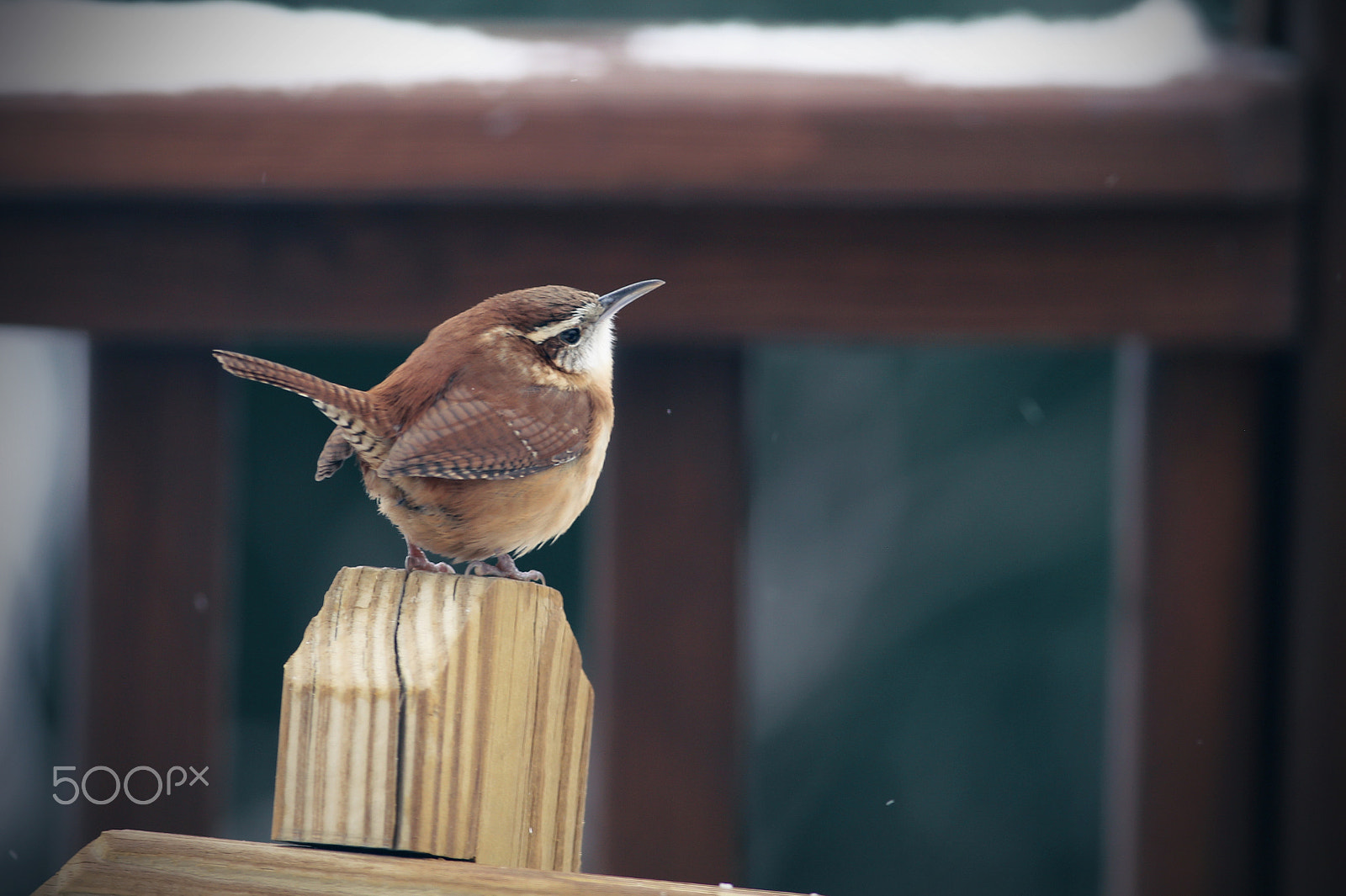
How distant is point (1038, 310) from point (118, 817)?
2170 millimetres

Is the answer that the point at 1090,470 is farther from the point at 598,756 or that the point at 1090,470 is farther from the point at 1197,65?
the point at 598,756

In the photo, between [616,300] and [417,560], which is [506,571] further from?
[616,300]

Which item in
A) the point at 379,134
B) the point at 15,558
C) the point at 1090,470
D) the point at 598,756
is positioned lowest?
the point at 598,756

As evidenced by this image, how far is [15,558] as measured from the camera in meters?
3.21

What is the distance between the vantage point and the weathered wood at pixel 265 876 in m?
0.84

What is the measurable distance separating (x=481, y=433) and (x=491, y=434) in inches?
1.0

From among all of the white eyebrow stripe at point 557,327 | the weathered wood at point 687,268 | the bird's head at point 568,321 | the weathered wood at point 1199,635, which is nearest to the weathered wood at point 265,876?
the bird's head at point 568,321

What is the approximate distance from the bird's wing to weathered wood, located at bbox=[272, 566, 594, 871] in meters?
0.45

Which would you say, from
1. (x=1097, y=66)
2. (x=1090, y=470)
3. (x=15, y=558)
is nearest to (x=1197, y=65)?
(x=1097, y=66)

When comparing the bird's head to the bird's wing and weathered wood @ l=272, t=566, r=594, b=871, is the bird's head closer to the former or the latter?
the bird's wing

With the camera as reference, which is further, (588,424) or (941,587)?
(941,587)

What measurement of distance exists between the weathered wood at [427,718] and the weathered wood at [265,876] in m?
0.06

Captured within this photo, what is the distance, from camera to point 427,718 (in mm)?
936
